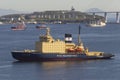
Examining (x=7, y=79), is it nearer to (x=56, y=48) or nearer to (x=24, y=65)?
(x=24, y=65)

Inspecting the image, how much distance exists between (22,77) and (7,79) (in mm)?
1244

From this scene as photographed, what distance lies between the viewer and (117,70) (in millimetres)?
42844

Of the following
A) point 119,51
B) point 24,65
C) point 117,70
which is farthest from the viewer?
point 119,51

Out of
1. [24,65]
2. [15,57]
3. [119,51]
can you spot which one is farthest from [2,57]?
[119,51]

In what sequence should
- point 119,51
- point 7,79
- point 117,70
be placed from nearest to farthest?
point 7,79 → point 117,70 → point 119,51

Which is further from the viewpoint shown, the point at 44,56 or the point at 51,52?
the point at 51,52

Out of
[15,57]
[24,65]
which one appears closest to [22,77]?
[24,65]

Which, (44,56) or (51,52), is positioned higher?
(51,52)

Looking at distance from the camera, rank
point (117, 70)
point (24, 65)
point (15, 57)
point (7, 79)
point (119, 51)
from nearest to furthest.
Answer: point (7, 79)
point (117, 70)
point (24, 65)
point (15, 57)
point (119, 51)

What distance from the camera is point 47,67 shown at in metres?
44.6

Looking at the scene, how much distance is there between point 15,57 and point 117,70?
971 centimetres

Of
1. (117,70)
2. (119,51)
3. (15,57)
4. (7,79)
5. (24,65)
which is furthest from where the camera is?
(119,51)

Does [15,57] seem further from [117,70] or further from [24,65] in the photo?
[117,70]

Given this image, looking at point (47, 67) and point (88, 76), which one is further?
point (47, 67)
